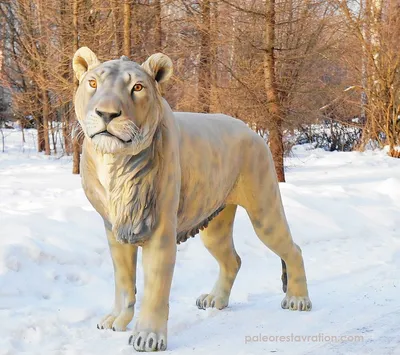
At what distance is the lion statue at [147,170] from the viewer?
3.21m

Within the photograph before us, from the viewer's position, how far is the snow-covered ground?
3.81m

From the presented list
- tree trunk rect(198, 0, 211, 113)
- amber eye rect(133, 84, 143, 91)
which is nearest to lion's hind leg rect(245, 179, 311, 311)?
amber eye rect(133, 84, 143, 91)

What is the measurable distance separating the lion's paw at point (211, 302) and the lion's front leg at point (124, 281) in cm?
Result: 91

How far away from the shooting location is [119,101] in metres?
3.13

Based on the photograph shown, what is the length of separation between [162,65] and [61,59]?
416 inches

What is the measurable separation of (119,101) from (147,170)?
1.55ft

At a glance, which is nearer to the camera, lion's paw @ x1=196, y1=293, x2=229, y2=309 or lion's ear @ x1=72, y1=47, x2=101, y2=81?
lion's ear @ x1=72, y1=47, x2=101, y2=81

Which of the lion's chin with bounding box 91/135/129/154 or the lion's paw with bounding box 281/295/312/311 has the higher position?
the lion's chin with bounding box 91/135/129/154

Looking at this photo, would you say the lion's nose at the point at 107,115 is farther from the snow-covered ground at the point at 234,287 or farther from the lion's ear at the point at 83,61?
the snow-covered ground at the point at 234,287

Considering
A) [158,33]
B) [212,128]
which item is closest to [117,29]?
[158,33]

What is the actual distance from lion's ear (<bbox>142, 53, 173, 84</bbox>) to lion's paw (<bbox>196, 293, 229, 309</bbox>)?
6.45 feet

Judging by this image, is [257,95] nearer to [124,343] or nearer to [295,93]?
[295,93]

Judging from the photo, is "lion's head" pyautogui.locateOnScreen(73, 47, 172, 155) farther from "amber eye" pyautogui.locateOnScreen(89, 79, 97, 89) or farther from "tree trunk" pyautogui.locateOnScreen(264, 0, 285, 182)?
"tree trunk" pyautogui.locateOnScreen(264, 0, 285, 182)

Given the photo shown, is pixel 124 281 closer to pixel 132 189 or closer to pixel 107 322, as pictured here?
pixel 107 322
